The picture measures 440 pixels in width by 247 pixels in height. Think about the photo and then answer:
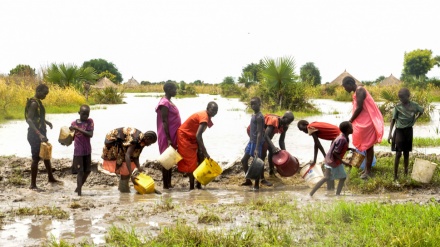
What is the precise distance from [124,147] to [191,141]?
99cm

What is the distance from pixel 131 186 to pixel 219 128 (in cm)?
978

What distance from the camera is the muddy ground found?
204 inches

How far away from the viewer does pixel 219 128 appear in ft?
57.0

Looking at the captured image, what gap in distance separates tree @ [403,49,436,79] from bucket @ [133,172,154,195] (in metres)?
65.9

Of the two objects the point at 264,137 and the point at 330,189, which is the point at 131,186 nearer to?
the point at 264,137

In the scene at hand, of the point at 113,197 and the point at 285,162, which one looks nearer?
the point at 113,197

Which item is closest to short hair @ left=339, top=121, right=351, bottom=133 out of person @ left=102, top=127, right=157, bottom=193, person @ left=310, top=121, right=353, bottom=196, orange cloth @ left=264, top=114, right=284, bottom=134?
person @ left=310, top=121, right=353, bottom=196

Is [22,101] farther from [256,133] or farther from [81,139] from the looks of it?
[256,133]

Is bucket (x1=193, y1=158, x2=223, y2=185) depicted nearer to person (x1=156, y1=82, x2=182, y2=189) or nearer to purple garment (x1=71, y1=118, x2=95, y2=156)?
person (x1=156, y1=82, x2=182, y2=189)

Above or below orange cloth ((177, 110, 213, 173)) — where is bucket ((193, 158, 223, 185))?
below

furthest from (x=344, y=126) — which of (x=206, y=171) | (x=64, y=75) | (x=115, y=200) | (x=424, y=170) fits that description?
(x=64, y=75)

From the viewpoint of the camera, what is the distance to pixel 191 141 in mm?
7359

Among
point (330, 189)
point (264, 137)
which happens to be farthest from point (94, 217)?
point (330, 189)

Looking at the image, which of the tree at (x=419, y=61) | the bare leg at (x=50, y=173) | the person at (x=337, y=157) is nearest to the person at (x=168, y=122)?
the bare leg at (x=50, y=173)
